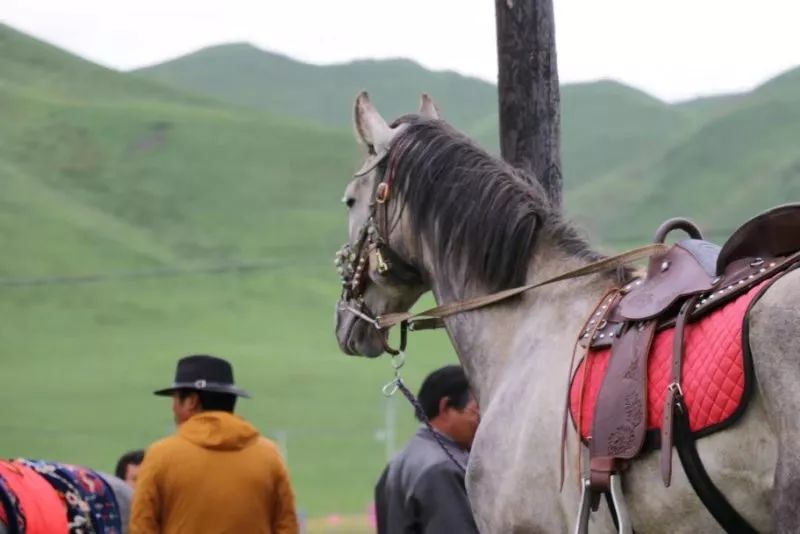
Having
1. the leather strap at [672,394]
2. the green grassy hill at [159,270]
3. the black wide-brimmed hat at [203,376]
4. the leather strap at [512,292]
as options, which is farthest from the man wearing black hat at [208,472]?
the green grassy hill at [159,270]

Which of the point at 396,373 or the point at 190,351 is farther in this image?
the point at 190,351

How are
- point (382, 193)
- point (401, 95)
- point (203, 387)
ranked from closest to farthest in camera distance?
point (382, 193), point (203, 387), point (401, 95)

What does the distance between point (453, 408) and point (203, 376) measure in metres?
1.06

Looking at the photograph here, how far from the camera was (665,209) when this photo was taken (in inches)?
3147

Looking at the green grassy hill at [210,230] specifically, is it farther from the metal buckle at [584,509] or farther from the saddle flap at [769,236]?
the saddle flap at [769,236]

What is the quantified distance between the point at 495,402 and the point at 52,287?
52.4 m

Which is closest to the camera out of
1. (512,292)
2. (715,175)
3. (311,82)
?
(512,292)

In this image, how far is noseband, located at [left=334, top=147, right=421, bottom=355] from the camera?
4.66 meters

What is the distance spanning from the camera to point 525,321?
427 centimetres

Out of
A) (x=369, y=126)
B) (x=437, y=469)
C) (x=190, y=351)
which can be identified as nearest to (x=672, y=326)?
(x=369, y=126)

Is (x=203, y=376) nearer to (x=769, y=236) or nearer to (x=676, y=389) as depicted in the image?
(x=676, y=389)

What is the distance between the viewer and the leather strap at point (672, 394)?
11.3 feet

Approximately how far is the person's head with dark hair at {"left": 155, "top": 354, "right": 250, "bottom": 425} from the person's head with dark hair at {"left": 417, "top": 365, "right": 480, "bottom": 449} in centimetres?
84

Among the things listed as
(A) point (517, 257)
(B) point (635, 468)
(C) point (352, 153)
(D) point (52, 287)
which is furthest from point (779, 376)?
(C) point (352, 153)
